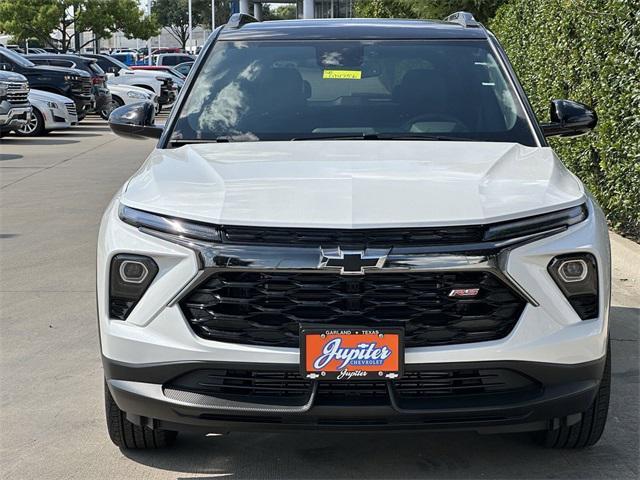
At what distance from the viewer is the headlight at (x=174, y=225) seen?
12.5 feet

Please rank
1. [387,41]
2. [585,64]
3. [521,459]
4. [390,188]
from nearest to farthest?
[390,188], [521,459], [387,41], [585,64]

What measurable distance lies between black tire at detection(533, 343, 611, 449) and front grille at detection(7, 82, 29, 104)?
16942 mm

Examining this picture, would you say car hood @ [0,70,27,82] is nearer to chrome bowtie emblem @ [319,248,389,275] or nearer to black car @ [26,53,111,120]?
black car @ [26,53,111,120]

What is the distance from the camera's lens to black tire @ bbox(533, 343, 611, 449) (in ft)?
14.1

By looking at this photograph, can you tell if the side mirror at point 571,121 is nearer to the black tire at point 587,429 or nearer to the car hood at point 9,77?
the black tire at point 587,429

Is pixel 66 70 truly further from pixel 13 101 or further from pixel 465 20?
pixel 465 20

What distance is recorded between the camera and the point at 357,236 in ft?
12.4

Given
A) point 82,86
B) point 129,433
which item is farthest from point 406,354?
point 82,86

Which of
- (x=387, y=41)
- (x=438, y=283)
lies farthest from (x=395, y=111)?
(x=438, y=283)

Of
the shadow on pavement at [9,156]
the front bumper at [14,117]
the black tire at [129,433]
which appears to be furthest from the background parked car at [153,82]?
the black tire at [129,433]

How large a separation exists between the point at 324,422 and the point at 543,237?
1.01 meters

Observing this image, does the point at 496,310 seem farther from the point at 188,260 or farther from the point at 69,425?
the point at 69,425

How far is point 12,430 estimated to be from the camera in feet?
15.9

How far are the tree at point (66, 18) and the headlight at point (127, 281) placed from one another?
4981 centimetres
